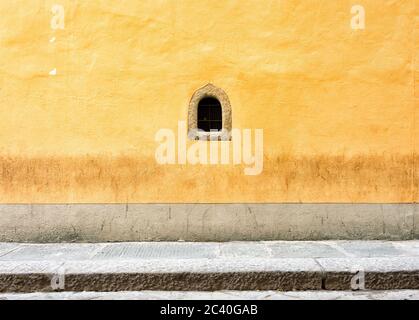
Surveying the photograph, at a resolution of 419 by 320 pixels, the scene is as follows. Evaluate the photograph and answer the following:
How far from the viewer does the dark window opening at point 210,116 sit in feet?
17.8

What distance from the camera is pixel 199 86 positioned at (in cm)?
532

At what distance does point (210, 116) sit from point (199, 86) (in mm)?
443

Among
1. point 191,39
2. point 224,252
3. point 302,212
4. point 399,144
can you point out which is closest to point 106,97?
point 191,39

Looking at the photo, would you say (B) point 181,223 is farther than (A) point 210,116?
No

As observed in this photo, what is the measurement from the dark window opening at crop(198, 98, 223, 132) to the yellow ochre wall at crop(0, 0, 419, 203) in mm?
237

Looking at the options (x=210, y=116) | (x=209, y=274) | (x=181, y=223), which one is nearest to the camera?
(x=209, y=274)

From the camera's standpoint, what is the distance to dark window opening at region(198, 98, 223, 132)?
17.8 ft

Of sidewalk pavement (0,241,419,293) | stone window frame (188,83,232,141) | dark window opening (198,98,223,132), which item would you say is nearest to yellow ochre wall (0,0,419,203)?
stone window frame (188,83,232,141)

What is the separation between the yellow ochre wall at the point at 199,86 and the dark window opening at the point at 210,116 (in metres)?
0.24

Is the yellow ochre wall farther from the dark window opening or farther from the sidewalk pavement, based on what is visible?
the sidewalk pavement

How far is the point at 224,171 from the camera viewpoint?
5.32 m

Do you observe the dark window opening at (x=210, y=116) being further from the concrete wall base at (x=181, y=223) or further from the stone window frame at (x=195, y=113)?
the concrete wall base at (x=181, y=223)

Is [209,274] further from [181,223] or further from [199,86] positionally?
[199,86]

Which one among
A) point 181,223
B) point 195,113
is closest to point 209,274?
point 181,223
